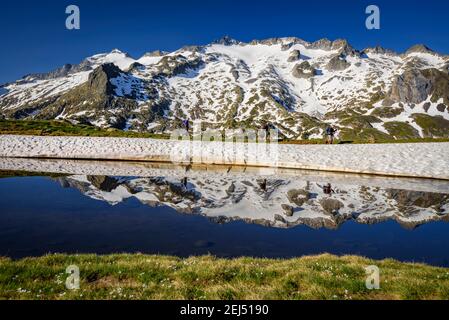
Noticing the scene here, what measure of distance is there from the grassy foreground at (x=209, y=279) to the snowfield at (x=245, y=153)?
32729mm

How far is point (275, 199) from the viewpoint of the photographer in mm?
29297

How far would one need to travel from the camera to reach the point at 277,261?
15.8 meters

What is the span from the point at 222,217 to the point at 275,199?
21.4 feet

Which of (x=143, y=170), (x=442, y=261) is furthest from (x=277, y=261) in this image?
(x=143, y=170)

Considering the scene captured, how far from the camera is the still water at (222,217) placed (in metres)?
18.9

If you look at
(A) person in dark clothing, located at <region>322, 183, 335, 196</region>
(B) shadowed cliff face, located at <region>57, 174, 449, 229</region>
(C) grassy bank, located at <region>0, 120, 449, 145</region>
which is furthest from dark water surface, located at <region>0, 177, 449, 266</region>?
(C) grassy bank, located at <region>0, 120, 449, 145</region>

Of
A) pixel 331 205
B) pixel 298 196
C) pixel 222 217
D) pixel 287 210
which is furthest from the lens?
pixel 298 196

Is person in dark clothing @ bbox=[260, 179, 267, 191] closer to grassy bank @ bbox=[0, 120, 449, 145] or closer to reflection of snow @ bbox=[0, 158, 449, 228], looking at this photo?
reflection of snow @ bbox=[0, 158, 449, 228]

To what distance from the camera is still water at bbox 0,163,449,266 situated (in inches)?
743

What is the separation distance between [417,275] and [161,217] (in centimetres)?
1513

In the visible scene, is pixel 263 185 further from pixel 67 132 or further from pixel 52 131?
pixel 52 131

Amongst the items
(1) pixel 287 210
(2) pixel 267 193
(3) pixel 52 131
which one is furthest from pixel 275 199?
(3) pixel 52 131

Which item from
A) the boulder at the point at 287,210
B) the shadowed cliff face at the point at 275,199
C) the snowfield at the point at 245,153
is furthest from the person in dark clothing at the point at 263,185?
the snowfield at the point at 245,153

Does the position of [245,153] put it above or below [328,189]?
above
